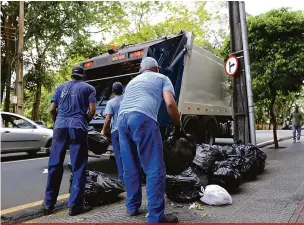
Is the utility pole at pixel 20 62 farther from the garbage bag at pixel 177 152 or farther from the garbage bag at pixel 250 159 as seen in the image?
the garbage bag at pixel 177 152

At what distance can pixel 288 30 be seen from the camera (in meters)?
8.94

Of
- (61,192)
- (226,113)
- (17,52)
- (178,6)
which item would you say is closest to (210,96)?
(226,113)

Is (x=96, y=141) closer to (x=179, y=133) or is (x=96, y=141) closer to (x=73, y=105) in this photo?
(x=73, y=105)

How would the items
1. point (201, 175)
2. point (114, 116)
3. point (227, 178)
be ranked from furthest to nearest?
point (114, 116), point (201, 175), point (227, 178)

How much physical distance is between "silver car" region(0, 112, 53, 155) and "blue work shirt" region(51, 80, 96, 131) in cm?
527

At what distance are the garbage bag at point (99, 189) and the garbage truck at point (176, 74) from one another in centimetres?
223

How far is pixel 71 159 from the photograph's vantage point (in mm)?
3713

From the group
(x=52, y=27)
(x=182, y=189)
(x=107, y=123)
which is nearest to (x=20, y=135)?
(x=107, y=123)

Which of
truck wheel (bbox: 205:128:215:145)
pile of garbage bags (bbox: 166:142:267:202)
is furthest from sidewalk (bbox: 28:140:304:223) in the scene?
truck wheel (bbox: 205:128:215:145)

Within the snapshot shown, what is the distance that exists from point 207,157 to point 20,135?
643 centimetres

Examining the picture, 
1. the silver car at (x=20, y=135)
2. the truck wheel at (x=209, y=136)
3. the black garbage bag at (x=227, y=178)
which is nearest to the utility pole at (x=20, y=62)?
the silver car at (x=20, y=135)

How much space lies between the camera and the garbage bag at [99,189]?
12.8ft

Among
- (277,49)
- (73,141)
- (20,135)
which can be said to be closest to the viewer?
(73,141)

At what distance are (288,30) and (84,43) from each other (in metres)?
11.2
